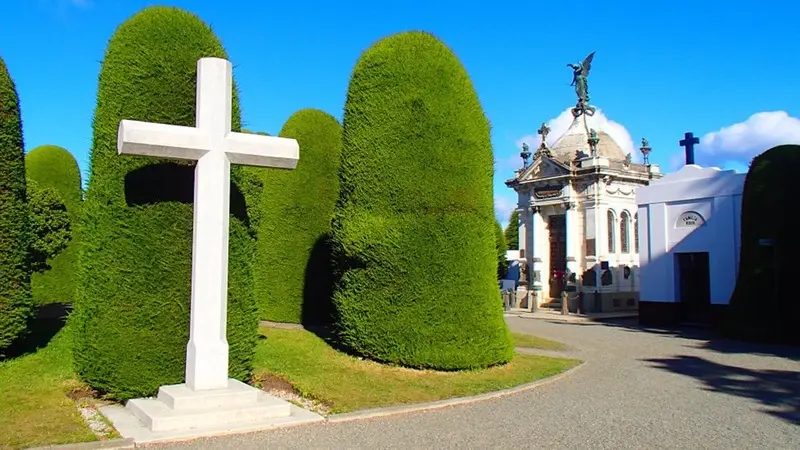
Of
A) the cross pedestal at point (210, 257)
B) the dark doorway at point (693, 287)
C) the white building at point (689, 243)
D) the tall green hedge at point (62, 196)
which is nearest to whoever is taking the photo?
the cross pedestal at point (210, 257)

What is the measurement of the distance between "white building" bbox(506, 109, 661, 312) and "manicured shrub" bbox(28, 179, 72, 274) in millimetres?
17944

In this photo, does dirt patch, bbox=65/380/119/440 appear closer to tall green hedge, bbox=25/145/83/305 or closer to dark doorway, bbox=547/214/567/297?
tall green hedge, bbox=25/145/83/305

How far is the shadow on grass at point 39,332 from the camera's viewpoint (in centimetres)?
1059

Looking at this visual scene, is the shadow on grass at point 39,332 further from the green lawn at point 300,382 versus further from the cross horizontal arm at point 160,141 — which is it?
the cross horizontal arm at point 160,141

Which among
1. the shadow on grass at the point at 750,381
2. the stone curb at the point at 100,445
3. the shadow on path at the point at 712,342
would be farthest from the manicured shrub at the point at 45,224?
the shadow on path at the point at 712,342

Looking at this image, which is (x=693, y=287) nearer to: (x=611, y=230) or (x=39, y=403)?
(x=611, y=230)

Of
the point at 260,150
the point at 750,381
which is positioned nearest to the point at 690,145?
the point at 750,381

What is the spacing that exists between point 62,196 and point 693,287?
20.0 metres

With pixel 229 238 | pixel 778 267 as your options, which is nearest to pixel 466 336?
pixel 229 238

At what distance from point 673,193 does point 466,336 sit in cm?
1146

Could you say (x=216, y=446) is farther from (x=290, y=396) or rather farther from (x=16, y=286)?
(x=16, y=286)

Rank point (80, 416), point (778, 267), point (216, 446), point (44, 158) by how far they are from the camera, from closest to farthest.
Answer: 1. point (216, 446)
2. point (80, 416)
3. point (778, 267)
4. point (44, 158)

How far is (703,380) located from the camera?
9898mm

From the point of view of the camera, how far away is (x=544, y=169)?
2848 cm
